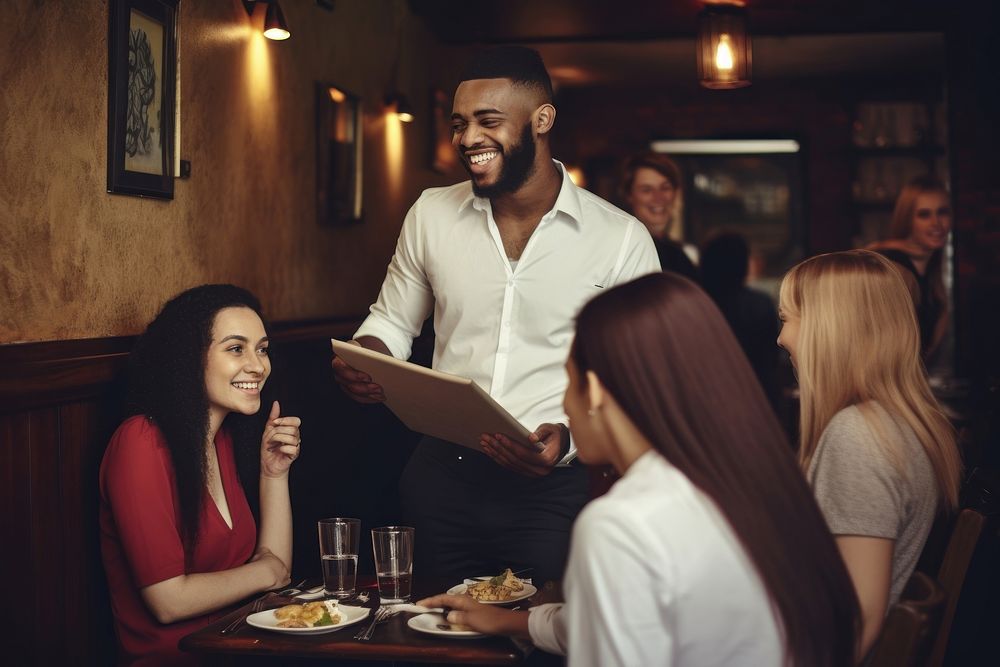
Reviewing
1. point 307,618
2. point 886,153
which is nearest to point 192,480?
point 307,618

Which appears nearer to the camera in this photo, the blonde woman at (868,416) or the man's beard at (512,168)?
the blonde woman at (868,416)

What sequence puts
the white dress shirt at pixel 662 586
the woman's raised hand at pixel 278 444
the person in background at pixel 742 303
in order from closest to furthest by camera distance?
the white dress shirt at pixel 662 586 < the woman's raised hand at pixel 278 444 < the person in background at pixel 742 303

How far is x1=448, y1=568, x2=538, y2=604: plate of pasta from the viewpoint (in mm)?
1996

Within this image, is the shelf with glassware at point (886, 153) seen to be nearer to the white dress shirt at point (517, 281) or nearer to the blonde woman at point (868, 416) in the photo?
the white dress shirt at point (517, 281)

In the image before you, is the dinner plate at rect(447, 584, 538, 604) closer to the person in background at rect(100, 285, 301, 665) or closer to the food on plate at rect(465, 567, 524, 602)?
the food on plate at rect(465, 567, 524, 602)

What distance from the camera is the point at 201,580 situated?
6.90ft

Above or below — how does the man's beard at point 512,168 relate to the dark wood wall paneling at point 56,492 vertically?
above

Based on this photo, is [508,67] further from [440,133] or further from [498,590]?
[440,133]

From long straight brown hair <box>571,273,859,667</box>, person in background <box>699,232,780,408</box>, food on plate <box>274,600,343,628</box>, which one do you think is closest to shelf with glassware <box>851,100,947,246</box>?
person in background <box>699,232,780,408</box>

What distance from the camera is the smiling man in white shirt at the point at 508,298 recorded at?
2506 millimetres

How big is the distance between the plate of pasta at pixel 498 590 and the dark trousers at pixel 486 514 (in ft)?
1.22

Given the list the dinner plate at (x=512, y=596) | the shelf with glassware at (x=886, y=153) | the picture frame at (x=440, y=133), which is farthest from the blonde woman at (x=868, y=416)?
the shelf with glassware at (x=886, y=153)

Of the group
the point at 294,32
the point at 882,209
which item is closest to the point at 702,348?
the point at 294,32

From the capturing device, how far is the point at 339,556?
207 centimetres
